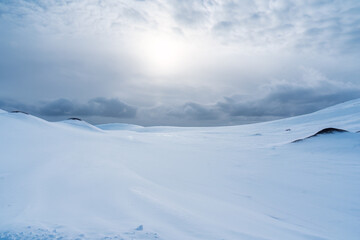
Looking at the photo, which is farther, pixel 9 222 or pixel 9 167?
pixel 9 167

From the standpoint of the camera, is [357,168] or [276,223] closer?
[276,223]

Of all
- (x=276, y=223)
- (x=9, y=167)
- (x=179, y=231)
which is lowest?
(x=276, y=223)

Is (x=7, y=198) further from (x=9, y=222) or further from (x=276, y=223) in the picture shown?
(x=276, y=223)

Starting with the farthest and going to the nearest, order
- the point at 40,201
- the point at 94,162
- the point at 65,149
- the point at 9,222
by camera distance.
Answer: the point at 65,149
the point at 94,162
the point at 40,201
the point at 9,222

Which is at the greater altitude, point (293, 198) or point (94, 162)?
point (94, 162)

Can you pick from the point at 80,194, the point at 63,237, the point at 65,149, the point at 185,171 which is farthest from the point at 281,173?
the point at 65,149

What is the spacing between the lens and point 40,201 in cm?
327

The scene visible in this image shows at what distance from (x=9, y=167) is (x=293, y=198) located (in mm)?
6726

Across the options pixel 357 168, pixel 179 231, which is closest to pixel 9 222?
pixel 179 231

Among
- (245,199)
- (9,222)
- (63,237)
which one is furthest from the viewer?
(245,199)

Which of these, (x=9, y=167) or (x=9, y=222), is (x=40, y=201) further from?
(x=9, y=167)

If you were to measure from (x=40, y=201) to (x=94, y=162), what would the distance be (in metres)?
2.72

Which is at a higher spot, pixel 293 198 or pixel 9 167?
pixel 9 167

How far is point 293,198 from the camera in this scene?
4.57m
